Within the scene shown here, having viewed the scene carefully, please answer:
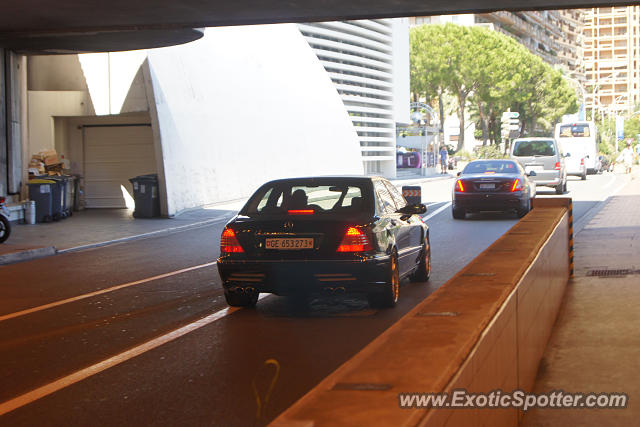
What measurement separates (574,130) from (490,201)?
36259 millimetres

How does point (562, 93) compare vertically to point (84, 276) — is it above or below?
above

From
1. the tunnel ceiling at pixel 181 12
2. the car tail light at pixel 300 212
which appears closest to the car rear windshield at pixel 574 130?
the tunnel ceiling at pixel 181 12

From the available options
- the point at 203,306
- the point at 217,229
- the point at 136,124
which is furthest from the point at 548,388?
the point at 136,124

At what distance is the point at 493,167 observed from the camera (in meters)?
23.2

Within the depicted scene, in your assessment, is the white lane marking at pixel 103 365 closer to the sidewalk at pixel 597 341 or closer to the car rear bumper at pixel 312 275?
the car rear bumper at pixel 312 275

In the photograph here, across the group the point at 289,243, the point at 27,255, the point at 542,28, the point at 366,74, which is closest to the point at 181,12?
the point at 27,255

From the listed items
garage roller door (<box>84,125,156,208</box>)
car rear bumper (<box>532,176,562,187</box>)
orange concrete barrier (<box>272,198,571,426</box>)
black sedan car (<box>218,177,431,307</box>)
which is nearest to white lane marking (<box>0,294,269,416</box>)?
black sedan car (<box>218,177,431,307</box>)

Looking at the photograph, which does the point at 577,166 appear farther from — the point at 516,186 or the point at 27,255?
the point at 27,255

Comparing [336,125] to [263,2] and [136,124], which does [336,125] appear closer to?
[136,124]

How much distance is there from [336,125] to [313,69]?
9.74ft

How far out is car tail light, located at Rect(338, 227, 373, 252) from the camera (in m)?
8.58

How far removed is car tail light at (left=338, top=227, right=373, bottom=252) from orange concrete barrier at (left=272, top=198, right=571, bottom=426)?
1.71 meters

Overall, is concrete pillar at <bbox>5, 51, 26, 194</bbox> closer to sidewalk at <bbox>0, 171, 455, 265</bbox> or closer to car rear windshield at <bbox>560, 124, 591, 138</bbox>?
sidewalk at <bbox>0, 171, 455, 265</bbox>

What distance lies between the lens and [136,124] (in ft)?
93.4
